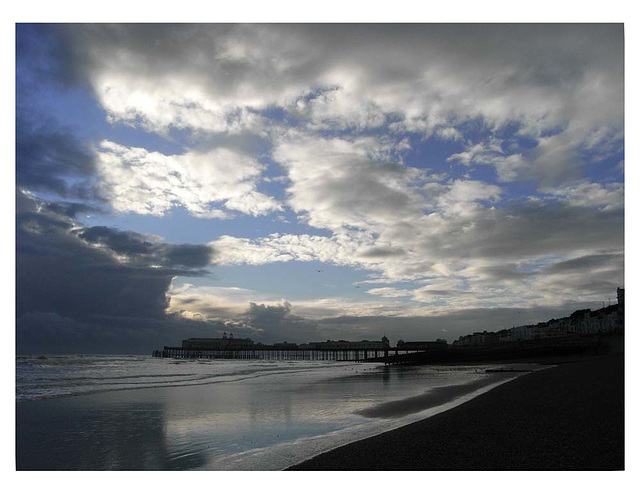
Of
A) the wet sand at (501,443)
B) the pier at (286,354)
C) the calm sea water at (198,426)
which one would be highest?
the wet sand at (501,443)

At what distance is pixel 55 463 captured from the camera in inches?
347

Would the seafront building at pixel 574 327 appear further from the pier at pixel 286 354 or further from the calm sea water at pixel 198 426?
the calm sea water at pixel 198 426

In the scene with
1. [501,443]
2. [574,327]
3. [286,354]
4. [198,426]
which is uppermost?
[501,443]

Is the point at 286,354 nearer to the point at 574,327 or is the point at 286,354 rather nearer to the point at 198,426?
the point at 574,327

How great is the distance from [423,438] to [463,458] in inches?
63.0

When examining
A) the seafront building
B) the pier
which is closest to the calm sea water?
the seafront building

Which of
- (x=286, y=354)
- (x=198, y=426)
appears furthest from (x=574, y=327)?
(x=198, y=426)

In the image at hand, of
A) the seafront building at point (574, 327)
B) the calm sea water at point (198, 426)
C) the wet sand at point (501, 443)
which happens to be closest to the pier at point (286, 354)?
the seafront building at point (574, 327)

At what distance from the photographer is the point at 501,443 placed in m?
8.34

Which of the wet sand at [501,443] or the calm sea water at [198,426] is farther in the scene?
the calm sea water at [198,426]

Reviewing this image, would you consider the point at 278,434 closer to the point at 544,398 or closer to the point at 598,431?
the point at 598,431

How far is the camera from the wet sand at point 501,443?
23.5 ft

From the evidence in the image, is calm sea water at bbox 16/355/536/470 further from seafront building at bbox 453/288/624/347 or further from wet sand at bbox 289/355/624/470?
seafront building at bbox 453/288/624/347

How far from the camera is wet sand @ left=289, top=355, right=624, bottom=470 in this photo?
7.18 metres
